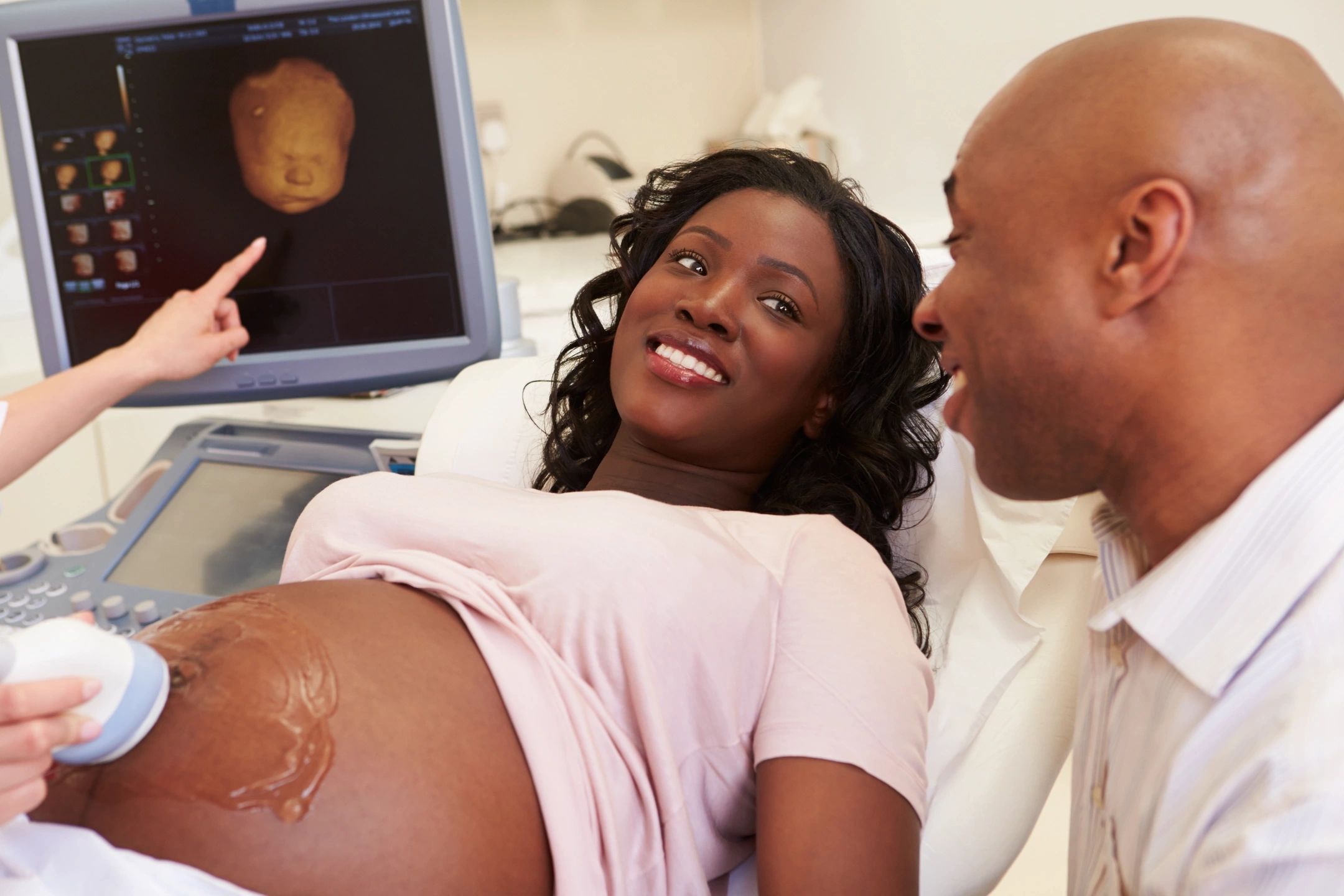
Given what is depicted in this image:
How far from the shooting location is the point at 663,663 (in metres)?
0.92

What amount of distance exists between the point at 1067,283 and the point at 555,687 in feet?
1.69

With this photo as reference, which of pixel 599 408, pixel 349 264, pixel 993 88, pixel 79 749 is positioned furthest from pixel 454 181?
pixel 993 88

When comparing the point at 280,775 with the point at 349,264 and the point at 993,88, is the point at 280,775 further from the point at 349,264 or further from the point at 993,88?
the point at 993,88

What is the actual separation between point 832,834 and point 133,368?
105cm

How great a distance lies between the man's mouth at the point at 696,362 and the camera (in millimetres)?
1186

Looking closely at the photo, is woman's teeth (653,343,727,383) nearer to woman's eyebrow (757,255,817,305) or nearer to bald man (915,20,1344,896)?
woman's eyebrow (757,255,817,305)

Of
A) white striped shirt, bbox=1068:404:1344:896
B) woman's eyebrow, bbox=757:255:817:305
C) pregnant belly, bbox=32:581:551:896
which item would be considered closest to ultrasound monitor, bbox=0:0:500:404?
woman's eyebrow, bbox=757:255:817:305

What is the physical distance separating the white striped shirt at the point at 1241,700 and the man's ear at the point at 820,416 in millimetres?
563

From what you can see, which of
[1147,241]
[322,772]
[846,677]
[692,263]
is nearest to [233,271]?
[692,263]

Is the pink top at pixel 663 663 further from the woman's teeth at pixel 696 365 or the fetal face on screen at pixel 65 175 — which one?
the fetal face on screen at pixel 65 175

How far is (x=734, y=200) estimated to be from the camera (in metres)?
1.26

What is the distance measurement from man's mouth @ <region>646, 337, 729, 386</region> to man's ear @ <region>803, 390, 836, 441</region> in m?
0.16

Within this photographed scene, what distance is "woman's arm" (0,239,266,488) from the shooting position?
1.28 m

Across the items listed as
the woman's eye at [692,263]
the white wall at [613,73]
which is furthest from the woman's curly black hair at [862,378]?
the white wall at [613,73]
